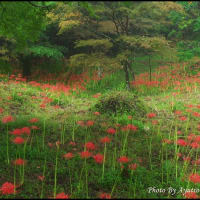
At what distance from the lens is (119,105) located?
725cm

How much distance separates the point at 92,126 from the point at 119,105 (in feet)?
4.46

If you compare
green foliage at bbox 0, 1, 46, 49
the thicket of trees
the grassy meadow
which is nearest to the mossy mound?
the grassy meadow

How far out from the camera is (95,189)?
366 centimetres

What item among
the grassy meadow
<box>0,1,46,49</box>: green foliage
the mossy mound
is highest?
<box>0,1,46,49</box>: green foliage

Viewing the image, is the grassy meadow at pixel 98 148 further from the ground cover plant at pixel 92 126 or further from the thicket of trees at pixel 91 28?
the thicket of trees at pixel 91 28

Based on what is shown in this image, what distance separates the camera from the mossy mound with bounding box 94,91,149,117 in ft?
23.6

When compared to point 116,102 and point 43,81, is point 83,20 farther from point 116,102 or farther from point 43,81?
point 116,102

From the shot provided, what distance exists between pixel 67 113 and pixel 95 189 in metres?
4.11

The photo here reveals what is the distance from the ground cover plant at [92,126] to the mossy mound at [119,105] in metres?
0.03

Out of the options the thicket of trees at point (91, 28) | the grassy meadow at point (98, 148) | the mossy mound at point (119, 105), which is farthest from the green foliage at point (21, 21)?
the mossy mound at point (119, 105)

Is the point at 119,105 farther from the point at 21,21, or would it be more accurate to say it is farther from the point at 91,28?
the point at 91,28

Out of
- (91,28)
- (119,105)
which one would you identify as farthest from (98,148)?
(91,28)

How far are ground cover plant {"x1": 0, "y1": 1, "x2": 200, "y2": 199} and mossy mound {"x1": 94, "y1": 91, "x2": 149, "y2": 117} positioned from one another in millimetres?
28

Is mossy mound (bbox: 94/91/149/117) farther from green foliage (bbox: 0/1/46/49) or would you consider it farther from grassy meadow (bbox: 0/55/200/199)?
green foliage (bbox: 0/1/46/49)
